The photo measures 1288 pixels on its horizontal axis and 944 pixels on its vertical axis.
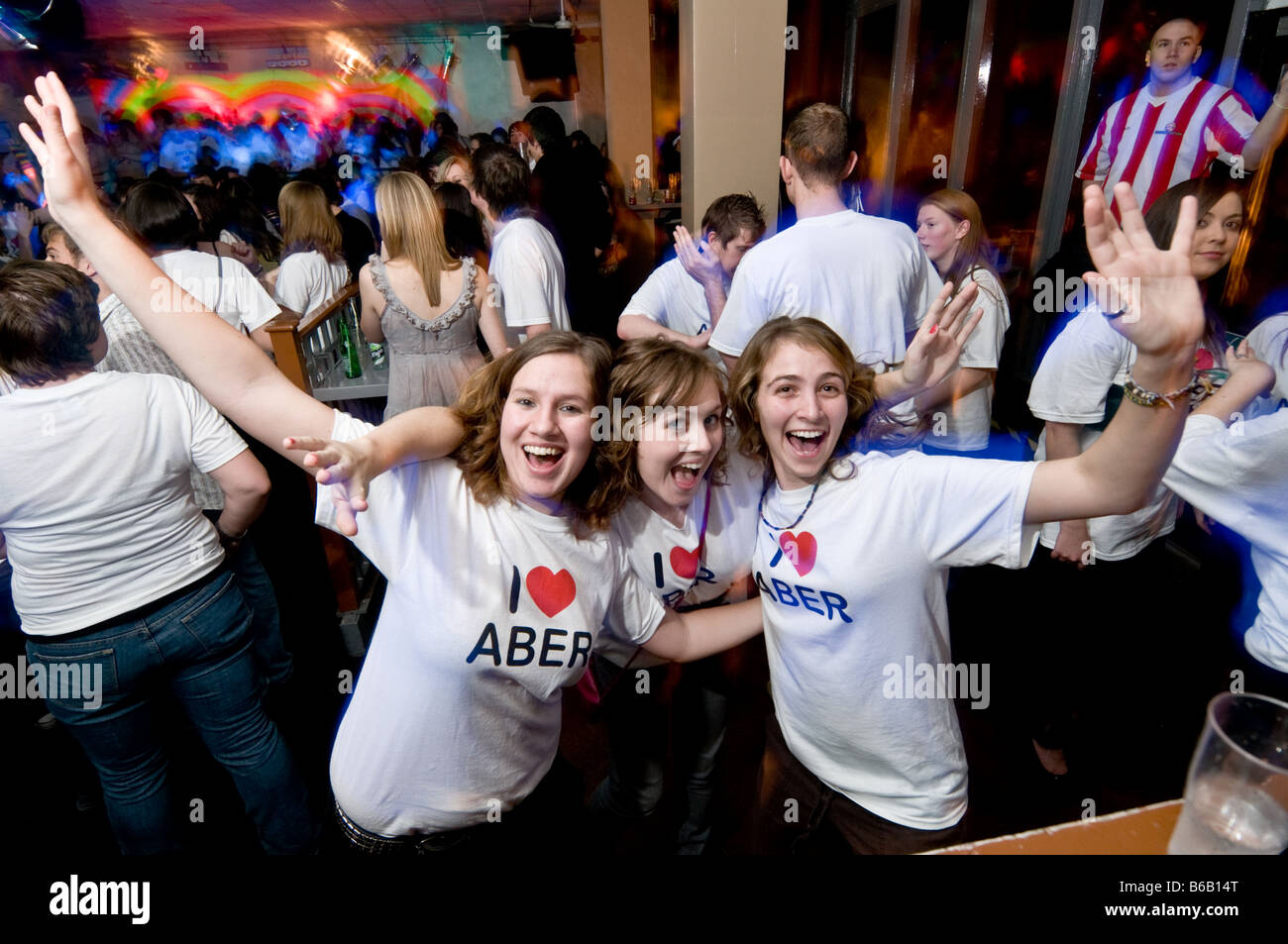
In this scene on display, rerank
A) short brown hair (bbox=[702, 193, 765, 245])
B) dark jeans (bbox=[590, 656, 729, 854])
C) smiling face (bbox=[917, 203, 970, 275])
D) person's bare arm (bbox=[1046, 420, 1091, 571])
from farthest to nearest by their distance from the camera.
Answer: short brown hair (bbox=[702, 193, 765, 245])
smiling face (bbox=[917, 203, 970, 275])
person's bare arm (bbox=[1046, 420, 1091, 571])
dark jeans (bbox=[590, 656, 729, 854])

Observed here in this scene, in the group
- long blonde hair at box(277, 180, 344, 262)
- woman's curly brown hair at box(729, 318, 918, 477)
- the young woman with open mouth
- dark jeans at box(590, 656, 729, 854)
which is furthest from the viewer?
long blonde hair at box(277, 180, 344, 262)

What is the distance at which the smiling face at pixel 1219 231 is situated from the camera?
6.55ft

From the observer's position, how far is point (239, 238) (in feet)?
14.9

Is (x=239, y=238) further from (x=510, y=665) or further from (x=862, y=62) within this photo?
(x=862, y=62)

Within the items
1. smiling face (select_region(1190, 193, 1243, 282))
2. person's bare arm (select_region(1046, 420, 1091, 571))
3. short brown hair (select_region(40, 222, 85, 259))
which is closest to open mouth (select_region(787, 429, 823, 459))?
person's bare arm (select_region(1046, 420, 1091, 571))

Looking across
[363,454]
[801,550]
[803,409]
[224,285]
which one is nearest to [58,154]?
[363,454]

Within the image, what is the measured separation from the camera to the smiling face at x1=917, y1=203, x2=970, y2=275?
9.42 ft

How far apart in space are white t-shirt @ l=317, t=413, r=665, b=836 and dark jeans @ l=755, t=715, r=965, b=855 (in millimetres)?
570

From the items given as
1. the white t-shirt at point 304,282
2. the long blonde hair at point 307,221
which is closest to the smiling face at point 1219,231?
the white t-shirt at point 304,282

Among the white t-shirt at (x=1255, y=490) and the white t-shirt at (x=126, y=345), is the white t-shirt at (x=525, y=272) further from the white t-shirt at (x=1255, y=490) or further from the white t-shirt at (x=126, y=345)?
the white t-shirt at (x=1255, y=490)

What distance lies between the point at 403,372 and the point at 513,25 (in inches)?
480

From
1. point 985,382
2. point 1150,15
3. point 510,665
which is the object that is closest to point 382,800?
point 510,665

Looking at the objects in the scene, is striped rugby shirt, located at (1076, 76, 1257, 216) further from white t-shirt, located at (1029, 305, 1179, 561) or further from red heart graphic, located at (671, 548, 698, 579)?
red heart graphic, located at (671, 548, 698, 579)
